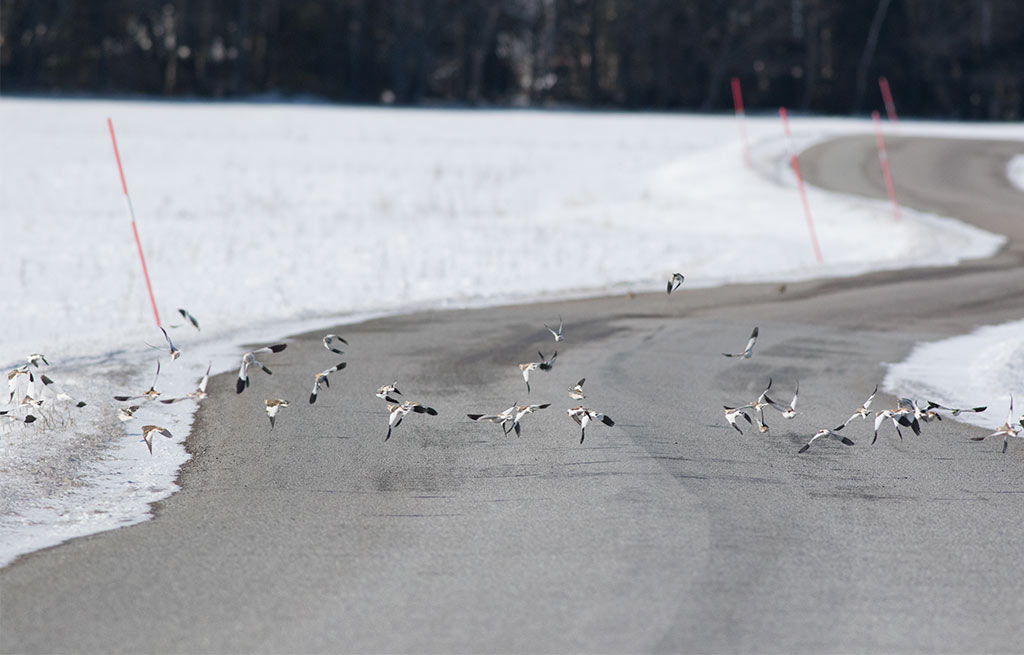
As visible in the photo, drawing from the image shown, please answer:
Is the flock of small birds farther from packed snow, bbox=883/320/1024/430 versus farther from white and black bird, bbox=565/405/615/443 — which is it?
packed snow, bbox=883/320/1024/430

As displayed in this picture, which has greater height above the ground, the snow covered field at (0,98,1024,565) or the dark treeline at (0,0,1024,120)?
the dark treeline at (0,0,1024,120)

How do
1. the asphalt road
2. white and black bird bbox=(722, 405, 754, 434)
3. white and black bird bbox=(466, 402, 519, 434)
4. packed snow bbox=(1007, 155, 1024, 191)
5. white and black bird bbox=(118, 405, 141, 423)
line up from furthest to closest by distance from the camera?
packed snow bbox=(1007, 155, 1024, 191) < white and black bird bbox=(466, 402, 519, 434) < white and black bird bbox=(722, 405, 754, 434) < white and black bird bbox=(118, 405, 141, 423) < the asphalt road

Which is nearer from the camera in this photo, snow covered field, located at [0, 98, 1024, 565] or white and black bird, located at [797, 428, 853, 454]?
white and black bird, located at [797, 428, 853, 454]

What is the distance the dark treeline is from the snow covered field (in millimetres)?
19775

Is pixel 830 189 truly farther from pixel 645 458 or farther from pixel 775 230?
pixel 645 458

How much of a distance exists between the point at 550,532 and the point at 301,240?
52.8 feet

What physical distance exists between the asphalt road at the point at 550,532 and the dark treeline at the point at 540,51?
190ft

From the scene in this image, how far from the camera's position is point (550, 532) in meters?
5.25

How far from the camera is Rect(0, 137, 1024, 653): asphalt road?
4188 millimetres

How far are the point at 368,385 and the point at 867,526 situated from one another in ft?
13.3

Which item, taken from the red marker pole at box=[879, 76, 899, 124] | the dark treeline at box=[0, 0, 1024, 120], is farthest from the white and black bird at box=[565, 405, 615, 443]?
the dark treeline at box=[0, 0, 1024, 120]

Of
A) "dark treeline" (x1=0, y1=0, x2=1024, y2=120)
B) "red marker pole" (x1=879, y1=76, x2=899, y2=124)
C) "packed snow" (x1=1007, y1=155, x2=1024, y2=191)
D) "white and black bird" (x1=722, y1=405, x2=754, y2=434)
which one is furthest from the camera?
"dark treeline" (x1=0, y1=0, x2=1024, y2=120)

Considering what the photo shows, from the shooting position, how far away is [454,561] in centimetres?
488

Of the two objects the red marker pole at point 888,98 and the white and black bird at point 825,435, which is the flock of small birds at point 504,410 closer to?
the white and black bird at point 825,435
